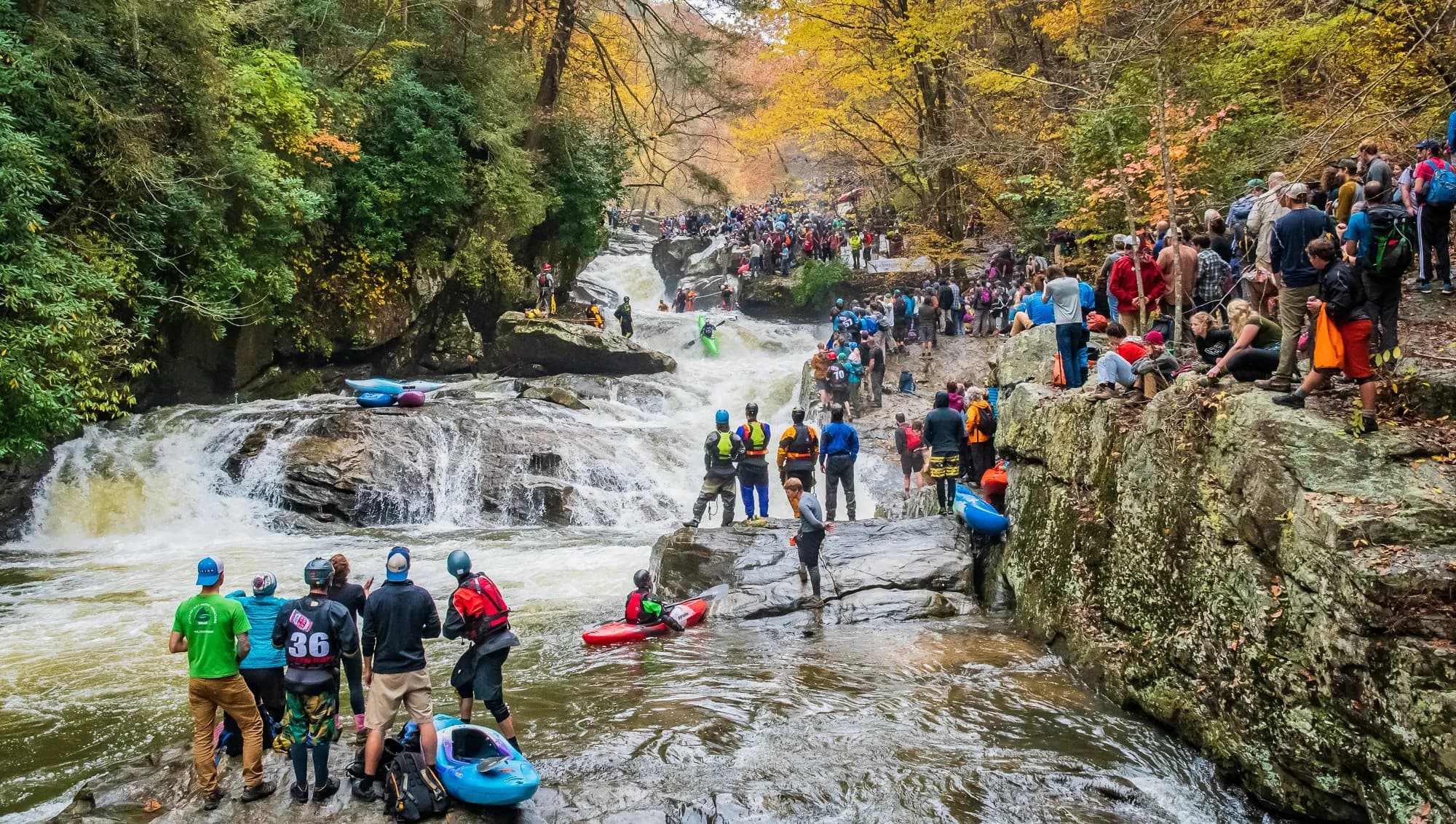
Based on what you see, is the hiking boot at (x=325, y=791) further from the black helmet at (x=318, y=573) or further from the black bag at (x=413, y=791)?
the black helmet at (x=318, y=573)

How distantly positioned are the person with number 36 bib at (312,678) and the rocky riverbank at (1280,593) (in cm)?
571

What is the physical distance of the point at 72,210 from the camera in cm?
1277

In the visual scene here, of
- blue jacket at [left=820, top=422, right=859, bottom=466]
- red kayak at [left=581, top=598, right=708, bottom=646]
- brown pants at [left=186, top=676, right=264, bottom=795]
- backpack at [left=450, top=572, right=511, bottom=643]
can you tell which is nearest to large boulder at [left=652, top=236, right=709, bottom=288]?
blue jacket at [left=820, top=422, right=859, bottom=466]

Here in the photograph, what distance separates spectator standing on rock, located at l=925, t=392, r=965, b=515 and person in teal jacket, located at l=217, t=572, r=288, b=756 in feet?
26.4

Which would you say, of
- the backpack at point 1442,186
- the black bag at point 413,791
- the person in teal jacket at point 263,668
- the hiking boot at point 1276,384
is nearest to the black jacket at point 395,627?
the black bag at point 413,791

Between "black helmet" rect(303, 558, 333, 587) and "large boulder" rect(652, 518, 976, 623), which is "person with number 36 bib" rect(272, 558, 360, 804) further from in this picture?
"large boulder" rect(652, 518, 976, 623)

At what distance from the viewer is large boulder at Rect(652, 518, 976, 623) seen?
957cm

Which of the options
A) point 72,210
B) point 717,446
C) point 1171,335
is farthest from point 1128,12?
point 72,210

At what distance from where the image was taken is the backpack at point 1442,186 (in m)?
7.84

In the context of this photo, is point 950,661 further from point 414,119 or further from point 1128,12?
point 414,119

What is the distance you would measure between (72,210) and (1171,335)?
15765 mm

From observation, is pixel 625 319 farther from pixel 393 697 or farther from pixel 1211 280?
pixel 393 697

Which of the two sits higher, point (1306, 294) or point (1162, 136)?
point (1162, 136)

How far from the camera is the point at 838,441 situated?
11.6 meters
